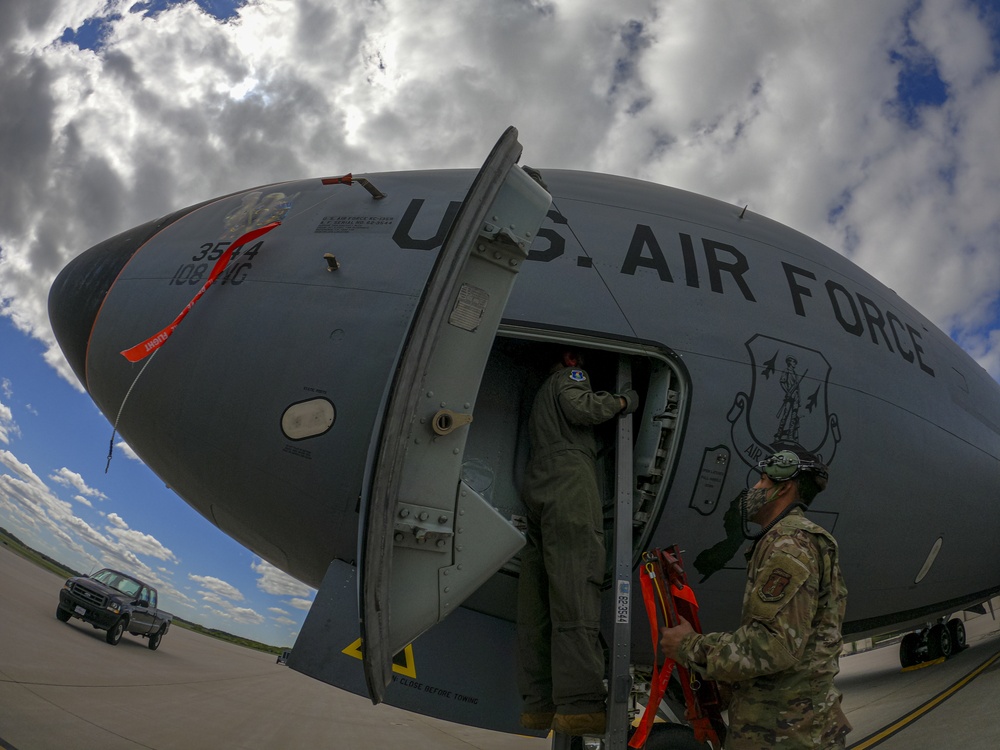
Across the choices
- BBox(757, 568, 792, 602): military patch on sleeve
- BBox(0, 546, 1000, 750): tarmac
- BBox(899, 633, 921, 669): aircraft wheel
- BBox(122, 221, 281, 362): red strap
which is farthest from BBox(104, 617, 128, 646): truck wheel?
BBox(899, 633, 921, 669): aircraft wheel

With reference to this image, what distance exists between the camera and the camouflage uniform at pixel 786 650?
2.12 meters

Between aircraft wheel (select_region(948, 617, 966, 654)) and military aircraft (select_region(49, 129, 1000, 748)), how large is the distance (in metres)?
4.32

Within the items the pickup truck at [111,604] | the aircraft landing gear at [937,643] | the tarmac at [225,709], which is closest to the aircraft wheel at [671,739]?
the tarmac at [225,709]

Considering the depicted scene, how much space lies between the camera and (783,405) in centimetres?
351

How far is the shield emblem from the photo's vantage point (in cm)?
342

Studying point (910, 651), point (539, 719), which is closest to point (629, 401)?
point (539, 719)

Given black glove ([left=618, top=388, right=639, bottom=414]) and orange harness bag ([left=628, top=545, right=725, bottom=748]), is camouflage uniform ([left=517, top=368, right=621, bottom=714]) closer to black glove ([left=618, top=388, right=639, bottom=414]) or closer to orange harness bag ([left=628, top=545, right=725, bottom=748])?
black glove ([left=618, top=388, right=639, bottom=414])

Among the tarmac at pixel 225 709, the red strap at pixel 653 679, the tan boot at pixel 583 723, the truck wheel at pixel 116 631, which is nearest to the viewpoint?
the red strap at pixel 653 679

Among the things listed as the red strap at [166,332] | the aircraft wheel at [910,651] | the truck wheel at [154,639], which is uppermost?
the aircraft wheel at [910,651]

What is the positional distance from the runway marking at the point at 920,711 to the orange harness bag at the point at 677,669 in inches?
152

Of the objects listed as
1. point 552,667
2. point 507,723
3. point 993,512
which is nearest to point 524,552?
point 552,667

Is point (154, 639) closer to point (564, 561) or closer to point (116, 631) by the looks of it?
point (116, 631)

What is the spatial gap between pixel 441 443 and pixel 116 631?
11442mm

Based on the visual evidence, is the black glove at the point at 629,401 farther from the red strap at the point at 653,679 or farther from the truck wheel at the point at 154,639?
the truck wheel at the point at 154,639
